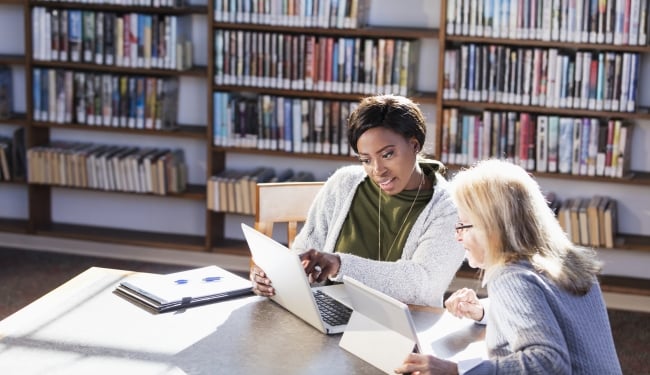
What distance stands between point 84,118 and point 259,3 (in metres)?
1.09

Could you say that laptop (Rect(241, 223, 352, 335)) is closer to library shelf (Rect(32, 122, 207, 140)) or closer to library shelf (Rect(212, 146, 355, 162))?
library shelf (Rect(212, 146, 355, 162))

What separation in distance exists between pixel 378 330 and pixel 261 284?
0.52 m

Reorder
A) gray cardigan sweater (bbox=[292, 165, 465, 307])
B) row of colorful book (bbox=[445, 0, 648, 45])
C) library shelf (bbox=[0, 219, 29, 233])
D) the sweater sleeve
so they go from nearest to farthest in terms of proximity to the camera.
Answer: the sweater sleeve
gray cardigan sweater (bbox=[292, 165, 465, 307])
row of colorful book (bbox=[445, 0, 648, 45])
library shelf (bbox=[0, 219, 29, 233])

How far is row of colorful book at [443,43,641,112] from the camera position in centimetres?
447

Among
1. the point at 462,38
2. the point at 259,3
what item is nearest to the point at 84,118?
the point at 259,3

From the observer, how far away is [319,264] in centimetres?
254

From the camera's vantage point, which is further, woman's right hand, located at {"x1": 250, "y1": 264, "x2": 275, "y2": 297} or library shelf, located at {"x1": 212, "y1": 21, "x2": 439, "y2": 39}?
library shelf, located at {"x1": 212, "y1": 21, "x2": 439, "y2": 39}

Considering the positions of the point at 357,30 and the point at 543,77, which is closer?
the point at 543,77

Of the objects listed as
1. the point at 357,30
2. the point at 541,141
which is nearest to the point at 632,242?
the point at 541,141

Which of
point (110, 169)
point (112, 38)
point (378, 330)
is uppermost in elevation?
point (112, 38)

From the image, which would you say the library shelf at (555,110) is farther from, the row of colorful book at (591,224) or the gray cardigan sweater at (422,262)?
the gray cardigan sweater at (422,262)

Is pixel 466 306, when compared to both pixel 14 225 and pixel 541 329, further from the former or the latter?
pixel 14 225

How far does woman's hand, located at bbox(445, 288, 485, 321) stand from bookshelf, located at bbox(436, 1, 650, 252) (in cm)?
233

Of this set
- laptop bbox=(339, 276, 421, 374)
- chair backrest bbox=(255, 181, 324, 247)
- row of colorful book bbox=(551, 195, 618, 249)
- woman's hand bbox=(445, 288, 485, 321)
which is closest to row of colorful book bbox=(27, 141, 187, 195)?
row of colorful book bbox=(551, 195, 618, 249)
